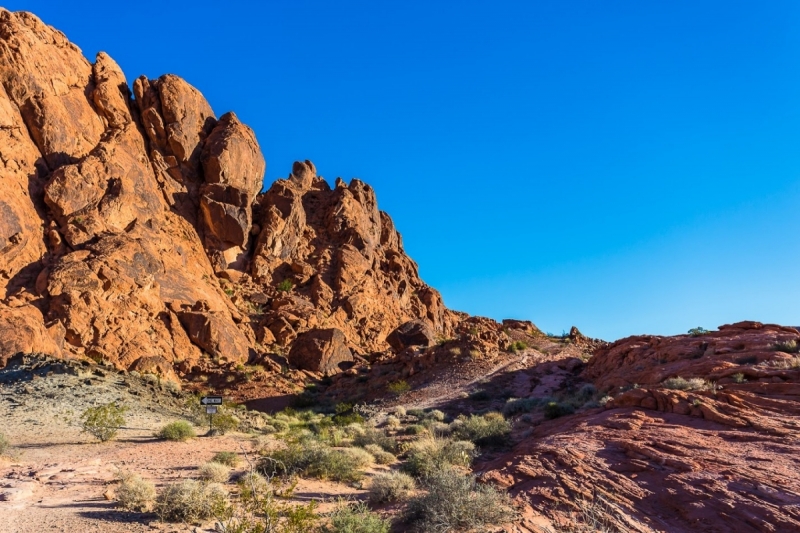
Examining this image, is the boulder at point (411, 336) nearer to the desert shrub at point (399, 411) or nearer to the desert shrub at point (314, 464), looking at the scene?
the desert shrub at point (399, 411)

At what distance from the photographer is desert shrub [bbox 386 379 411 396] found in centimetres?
2645

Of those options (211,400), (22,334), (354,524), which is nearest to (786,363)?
(354,524)

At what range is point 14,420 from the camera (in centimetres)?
1527

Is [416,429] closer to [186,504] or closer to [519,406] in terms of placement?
[519,406]

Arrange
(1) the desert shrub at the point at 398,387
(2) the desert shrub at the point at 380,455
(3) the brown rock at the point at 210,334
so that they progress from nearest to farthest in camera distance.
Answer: (2) the desert shrub at the point at 380,455, (1) the desert shrub at the point at 398,387, (3) the brown rock at the point at 210,334

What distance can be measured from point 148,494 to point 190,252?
98.8 feet

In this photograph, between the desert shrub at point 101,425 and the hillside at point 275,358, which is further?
the desert shrub at point 101,425

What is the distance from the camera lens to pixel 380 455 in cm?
1339

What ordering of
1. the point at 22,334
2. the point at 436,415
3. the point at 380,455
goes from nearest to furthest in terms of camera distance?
the point at 380,455
the point at 436,415
the point at 22,334

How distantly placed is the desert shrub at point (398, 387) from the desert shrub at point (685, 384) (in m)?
13.9

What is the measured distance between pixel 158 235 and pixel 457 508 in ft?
102

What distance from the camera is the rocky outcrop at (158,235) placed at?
26234 mm

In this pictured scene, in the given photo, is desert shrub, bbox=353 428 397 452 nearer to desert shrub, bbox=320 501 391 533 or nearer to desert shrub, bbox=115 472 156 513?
desert shrub, bbox=115 472 156 513

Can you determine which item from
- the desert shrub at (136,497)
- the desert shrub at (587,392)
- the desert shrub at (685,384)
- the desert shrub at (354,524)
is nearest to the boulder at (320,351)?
the desert shrub at (587,392)
